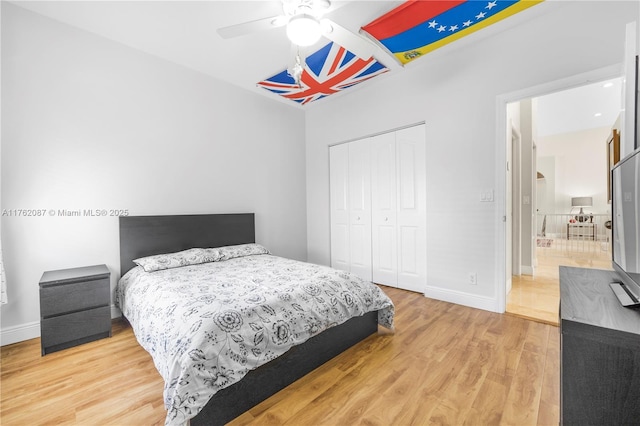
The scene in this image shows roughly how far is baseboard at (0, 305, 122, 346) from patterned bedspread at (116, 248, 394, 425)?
2.11 ft

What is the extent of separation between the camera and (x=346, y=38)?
1958 mm

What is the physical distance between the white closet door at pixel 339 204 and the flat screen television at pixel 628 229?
2.92 metres

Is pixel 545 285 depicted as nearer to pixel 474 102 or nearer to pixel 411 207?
pixel 411 207

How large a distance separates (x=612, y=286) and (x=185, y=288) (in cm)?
234

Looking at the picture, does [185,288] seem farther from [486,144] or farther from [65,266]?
[486,144]

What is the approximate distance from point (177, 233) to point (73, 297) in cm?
103

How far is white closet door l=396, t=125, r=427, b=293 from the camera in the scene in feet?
10.6

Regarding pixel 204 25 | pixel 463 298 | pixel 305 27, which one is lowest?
pixel 463 298

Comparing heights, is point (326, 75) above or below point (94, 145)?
above

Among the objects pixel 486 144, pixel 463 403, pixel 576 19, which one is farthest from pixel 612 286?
pixel 576 19

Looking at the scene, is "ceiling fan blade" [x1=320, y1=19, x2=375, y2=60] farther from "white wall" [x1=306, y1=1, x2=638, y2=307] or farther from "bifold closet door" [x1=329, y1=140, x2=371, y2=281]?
"bifold closet door" [x1=329, y1=140, x2=371, y2=281]

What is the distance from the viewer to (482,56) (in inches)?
106

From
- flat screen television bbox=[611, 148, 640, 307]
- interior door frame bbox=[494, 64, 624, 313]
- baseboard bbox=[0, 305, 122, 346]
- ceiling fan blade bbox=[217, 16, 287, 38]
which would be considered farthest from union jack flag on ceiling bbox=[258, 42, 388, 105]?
baseboard bbox=[0, 305, 122, 346]

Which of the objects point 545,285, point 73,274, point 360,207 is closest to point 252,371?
point 73,274
